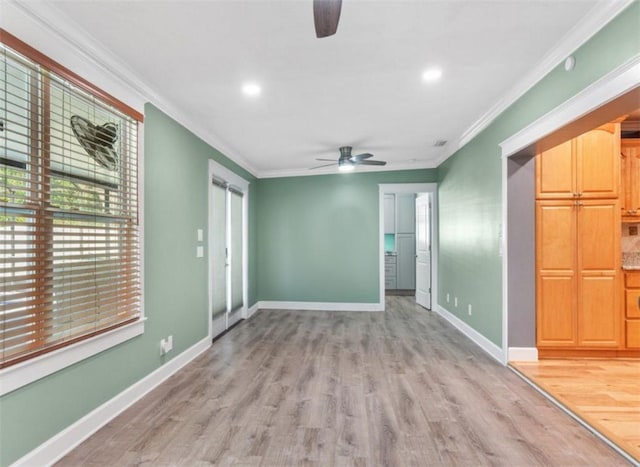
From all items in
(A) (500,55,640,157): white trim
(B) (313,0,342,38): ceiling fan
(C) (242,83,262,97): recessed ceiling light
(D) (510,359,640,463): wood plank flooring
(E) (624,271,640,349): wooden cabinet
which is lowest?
(D) (510,359,640,463): wood plank flooring

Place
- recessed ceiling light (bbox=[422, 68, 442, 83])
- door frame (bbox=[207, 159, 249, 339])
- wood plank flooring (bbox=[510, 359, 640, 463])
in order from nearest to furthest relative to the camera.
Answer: wood plank flooring (bbox=[510, 359, 640, 463]) → recessed ceiling light (bbox=[422, 68, 442, 83]) → door frame (bbox=[207, 159, 249, 339])

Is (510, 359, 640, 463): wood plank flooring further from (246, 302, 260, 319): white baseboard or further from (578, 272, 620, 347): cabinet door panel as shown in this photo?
(246, 302, 260, 319): white baseboard

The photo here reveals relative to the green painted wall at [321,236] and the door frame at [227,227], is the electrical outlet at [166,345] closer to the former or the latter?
the door frame at [227,227]

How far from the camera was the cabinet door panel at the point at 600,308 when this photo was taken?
3.02 m

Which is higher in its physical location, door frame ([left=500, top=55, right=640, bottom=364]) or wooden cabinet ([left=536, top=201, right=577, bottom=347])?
door frame ([left=500, top=55, right=640, bottom=364])

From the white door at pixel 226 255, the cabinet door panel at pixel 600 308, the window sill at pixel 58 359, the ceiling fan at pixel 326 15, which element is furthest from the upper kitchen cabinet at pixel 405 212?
the ceiling fan at pixel 326 15

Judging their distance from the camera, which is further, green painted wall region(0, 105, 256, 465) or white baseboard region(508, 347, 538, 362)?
white baseboard region(508, 347, 538, 362)

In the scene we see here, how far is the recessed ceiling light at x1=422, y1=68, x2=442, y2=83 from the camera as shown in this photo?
7.79 ft

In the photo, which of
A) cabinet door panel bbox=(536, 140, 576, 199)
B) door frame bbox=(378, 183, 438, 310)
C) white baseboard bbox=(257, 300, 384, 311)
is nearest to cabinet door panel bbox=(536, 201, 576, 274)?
cabinet door panel bbox=(536, 140, 576, 199)

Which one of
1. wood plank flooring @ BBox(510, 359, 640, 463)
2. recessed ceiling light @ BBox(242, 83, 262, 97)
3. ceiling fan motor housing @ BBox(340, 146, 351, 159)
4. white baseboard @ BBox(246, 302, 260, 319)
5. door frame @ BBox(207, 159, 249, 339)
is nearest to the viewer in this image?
wood plank flooring @ BBox(510, 359, 640, 463)

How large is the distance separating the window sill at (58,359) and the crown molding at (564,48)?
3797mm

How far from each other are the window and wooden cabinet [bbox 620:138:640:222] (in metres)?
5.02

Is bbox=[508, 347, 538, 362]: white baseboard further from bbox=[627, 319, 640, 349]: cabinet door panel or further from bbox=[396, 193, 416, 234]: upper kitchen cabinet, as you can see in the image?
bbox=[396, 193, 416, 234]: upper kitchen cabinet

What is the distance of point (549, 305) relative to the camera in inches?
119
